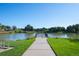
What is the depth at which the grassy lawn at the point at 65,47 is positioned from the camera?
6.33 metres

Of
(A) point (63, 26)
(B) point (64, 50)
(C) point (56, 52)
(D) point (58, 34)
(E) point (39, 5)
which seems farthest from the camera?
(D) point (58, 34)

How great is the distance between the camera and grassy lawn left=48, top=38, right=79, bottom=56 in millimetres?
6332

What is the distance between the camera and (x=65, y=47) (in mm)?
7098

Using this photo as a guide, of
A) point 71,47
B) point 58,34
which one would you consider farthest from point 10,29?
point 71,47

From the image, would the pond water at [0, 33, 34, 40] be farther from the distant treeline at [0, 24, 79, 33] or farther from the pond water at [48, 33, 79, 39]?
the pond water at [48, 33, 79, 39]

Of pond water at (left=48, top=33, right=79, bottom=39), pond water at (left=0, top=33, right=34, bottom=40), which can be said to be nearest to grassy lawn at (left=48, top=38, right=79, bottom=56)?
pond water at (left=48, top=33, right=79, bottom=39)

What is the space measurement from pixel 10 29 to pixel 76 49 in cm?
258

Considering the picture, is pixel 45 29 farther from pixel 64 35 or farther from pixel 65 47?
pixel 65 47

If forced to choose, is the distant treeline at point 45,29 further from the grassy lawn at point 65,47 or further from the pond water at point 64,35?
the grassy lawn at point 65,47

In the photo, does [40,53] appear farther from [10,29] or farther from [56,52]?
[10,29]

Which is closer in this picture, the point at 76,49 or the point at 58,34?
the point at 76,49

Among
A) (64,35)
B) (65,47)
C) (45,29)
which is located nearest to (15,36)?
(45,29)

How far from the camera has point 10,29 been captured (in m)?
7.94

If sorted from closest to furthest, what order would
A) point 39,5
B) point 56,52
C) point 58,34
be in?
1. point 56,52
2. point 39,5
3. point 58,34
